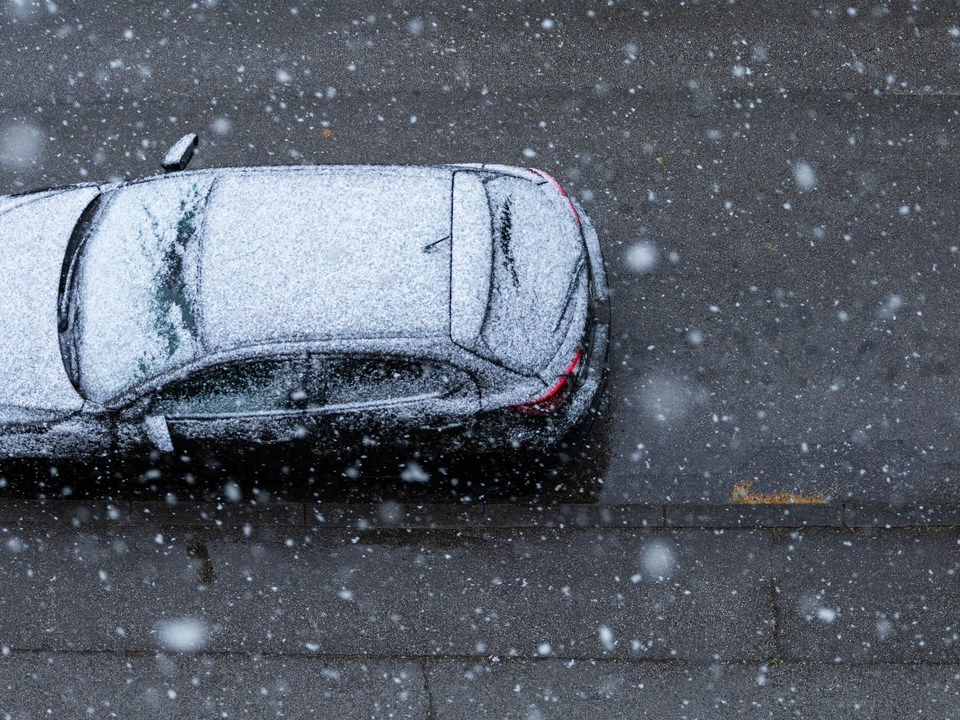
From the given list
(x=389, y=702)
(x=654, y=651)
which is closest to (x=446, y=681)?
(x=389, y=702)

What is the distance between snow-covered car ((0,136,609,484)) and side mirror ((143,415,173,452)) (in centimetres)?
1

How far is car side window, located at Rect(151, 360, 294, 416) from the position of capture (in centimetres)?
407

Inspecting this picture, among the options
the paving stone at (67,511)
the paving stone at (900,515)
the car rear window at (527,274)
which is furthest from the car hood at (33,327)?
the paving stone at (900,515)

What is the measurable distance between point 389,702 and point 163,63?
4.80m

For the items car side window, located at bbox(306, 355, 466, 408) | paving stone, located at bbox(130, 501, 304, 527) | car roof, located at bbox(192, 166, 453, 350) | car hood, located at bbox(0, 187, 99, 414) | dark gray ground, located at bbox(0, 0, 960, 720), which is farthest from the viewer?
paving stone, located at bbox(130, 501, 304, 527)

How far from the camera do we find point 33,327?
13.9ft

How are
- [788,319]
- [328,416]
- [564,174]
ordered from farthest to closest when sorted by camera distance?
[564,174]
[788,319]
[328,416]

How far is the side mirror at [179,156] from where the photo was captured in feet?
15.8

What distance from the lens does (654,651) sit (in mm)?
4898

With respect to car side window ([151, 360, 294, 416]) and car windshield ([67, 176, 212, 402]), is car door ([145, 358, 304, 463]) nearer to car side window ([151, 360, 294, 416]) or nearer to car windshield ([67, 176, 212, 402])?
car side window ([151, 360, 294, 416])

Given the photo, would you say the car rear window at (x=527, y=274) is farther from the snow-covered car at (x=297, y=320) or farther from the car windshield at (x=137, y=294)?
the car windshield at (x=137, y=294)

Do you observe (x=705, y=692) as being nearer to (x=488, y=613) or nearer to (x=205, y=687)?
(x=488, y=613)

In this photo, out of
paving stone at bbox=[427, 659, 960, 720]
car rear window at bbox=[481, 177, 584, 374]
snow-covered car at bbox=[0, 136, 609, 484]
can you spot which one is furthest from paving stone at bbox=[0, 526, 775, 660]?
car rear window at bbox=[481, 177, 584, 374]

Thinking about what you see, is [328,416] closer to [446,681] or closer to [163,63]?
[446,681]
